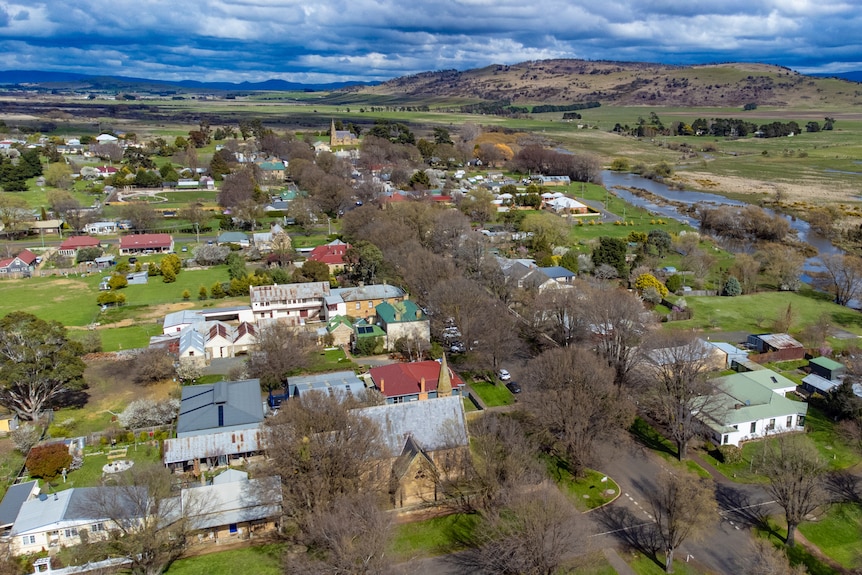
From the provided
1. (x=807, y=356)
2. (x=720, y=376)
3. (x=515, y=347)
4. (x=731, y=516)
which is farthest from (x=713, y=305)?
(x=731, y=516)

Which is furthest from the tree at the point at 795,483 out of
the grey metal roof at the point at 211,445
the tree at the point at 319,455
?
the grey metal roof at the point at 211,445

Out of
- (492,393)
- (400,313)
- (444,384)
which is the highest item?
(444,384)

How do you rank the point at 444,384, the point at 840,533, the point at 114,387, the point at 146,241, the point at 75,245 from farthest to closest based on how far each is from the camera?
the point at 146,241
the point at 75,245
the point at 114,387
the point at 444,384
the point at 840,533

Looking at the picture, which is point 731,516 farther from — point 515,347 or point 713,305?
point 713,305

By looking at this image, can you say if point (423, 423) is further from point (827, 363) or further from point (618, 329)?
point (827, 363)

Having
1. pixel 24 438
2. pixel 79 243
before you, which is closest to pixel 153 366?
pixel 24 438

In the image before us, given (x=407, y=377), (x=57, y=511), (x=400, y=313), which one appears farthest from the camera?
(x=400, y=313)

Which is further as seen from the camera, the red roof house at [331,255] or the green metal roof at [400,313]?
the red roof house at [331,255]

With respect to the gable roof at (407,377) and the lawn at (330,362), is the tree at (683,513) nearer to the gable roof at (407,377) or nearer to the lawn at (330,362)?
the gable roof at (407,377)
